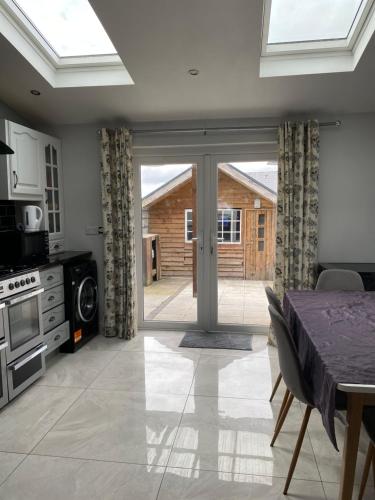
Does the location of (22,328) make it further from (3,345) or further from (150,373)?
(150,373)

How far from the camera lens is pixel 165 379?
289cm

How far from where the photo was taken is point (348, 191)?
3.55 m

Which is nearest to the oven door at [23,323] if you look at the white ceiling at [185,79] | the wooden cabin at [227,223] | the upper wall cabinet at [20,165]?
the upper wall cabinet at [20,165]

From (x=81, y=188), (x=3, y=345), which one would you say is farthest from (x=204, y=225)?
(x=3, y=345)

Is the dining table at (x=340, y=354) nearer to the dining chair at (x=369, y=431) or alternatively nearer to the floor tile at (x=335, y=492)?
the dining chair at (x=369, y=431)

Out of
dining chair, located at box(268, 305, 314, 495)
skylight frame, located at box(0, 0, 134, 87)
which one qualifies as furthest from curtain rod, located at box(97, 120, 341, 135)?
dining chair, located at box(268, 305, 314, 495)

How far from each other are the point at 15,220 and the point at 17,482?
240 cm

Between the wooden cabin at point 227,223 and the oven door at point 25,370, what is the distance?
66.6 inches

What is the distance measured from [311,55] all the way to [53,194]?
2.78 meters

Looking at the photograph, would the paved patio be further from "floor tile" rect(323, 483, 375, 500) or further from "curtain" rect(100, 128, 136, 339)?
"floor tile" rect(323, 483, 375, 500)

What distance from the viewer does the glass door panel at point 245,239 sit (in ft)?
12.4

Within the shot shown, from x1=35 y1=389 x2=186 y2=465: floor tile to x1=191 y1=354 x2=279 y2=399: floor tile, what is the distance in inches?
11.4

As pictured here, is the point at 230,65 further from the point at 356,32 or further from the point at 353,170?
the point at 353,170

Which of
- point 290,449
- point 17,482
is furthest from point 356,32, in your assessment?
point 17,482
